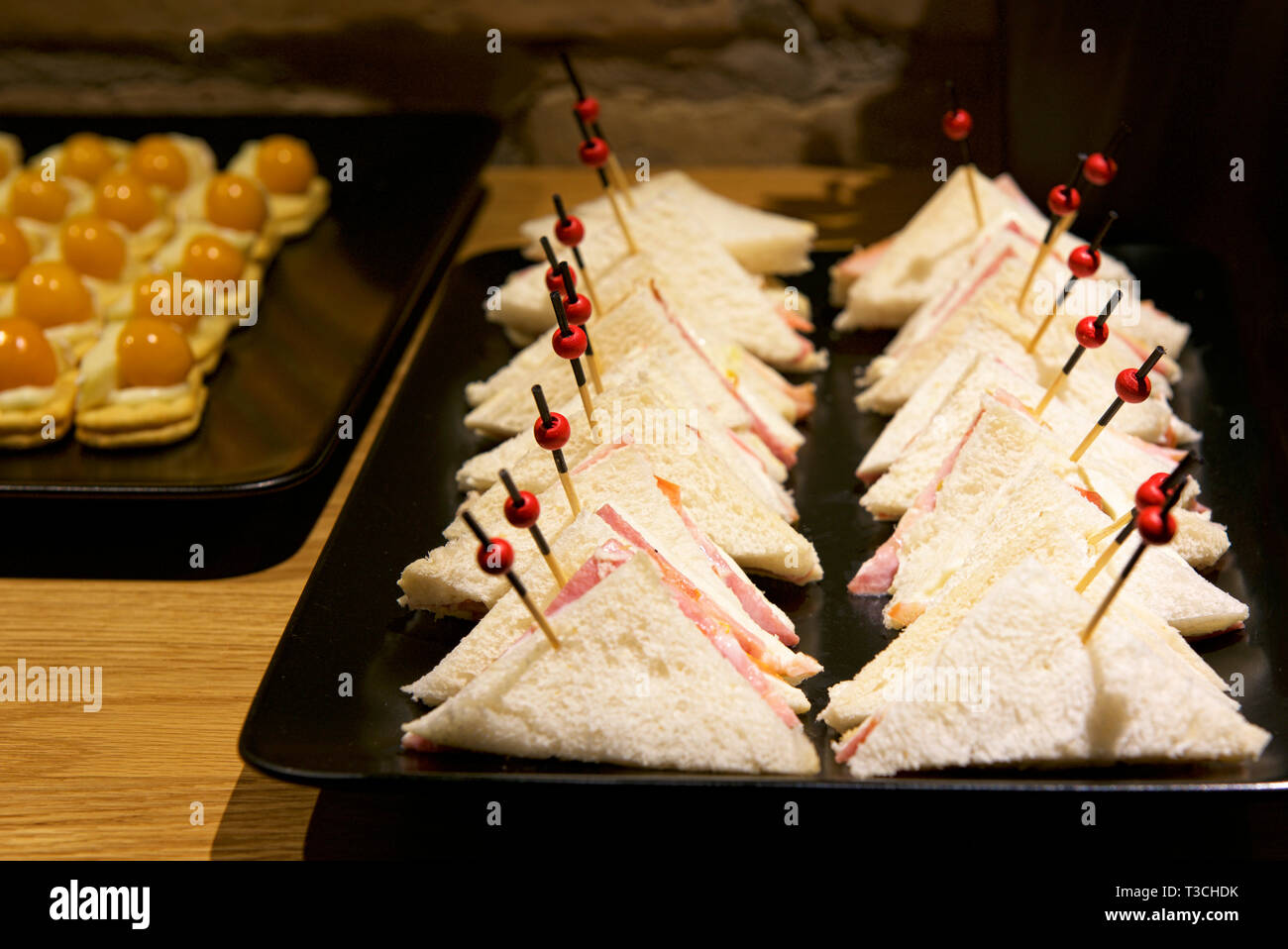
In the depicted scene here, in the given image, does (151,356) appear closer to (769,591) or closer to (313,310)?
(313,310)

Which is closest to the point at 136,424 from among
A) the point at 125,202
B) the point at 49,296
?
the point at 49,296

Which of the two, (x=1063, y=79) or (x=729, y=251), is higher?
(x=1063, y=79)

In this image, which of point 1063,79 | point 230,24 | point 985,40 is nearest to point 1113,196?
point 1063,79

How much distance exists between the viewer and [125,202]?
123 inches

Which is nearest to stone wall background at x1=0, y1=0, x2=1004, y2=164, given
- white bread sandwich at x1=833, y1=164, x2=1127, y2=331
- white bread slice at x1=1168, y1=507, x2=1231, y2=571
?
white bread sandwich at x1=833, y1=164, x2=1127, y2=331

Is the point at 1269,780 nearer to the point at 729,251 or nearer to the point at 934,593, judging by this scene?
the point at 934,593

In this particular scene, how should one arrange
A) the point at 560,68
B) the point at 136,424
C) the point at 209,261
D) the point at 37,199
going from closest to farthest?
the point at 136,424 → the point at 209,261 → the point at 37,199 → the point at 560,68

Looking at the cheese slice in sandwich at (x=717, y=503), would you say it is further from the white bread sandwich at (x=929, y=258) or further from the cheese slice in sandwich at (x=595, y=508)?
the white bread sandwich at (x=929, y=258)

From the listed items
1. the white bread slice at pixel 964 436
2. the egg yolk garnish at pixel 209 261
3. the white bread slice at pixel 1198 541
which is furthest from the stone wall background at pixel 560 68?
the white bread slice at pixel 1198 541

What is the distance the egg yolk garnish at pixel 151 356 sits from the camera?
98.9 inches

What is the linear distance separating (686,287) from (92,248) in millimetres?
1480

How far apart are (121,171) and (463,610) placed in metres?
2.00

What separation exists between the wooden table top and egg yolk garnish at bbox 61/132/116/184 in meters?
1.46
